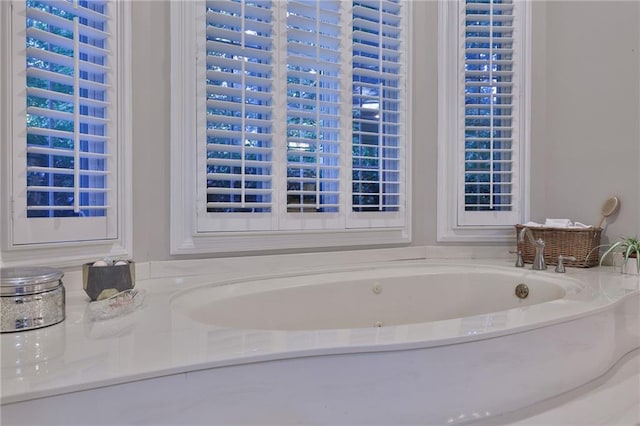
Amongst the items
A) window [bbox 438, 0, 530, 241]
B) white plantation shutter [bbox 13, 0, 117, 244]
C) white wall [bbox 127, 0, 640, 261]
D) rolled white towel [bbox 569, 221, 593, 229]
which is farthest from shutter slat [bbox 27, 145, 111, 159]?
rolled white towel [bbox 569, 221, 593, 229]

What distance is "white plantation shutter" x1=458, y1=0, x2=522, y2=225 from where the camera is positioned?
2.51m

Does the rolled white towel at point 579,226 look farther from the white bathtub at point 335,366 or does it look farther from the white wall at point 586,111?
the white bathtub at point 335,366

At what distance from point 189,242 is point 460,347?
4.26 ft

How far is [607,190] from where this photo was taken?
91.0 inches

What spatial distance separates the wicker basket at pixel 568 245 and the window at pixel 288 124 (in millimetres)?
732

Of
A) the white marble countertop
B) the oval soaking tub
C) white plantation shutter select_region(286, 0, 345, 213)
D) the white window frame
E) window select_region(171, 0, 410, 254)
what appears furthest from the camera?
white plantation shutter select_region(286, 0, 345, 213)

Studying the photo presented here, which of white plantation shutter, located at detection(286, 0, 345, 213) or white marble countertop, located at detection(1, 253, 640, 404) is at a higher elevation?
white plantation shutter, located at detection(286, 0, 345, 213)

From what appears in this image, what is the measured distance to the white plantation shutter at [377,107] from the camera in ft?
7.54

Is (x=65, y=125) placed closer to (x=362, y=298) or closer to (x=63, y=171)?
(x=63, y=171)

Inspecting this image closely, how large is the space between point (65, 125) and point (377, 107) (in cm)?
158

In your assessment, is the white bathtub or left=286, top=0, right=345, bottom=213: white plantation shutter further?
left=286, top=0, right=345, bottom=213: white plantation shutter

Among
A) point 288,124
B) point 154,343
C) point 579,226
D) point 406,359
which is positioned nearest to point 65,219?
point 154,343

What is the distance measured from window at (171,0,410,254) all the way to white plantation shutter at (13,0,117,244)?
0.97 feet

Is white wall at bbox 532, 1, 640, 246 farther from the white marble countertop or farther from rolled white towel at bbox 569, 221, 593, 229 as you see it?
the white marble countertop
